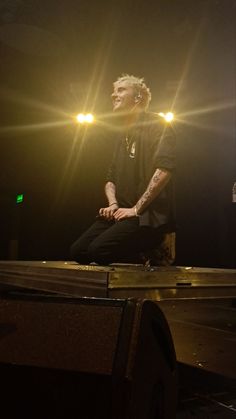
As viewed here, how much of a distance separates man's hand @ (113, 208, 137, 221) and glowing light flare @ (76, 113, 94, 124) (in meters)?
2.17

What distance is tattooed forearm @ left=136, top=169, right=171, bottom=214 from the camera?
2.01 metres

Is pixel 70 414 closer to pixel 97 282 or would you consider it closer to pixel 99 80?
pixel 97 282

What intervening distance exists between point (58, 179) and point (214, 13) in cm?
392

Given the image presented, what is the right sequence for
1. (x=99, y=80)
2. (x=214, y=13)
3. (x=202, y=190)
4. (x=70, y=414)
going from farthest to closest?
1. (x=202, y=190)
2. (x=99, y=80)
3. (x=214, y=13)
4. (x=70, y=414)

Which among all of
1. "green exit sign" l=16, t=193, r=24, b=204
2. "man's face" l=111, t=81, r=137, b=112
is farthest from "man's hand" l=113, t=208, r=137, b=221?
"green exit sign" l=16, t=193, r=24, b=204

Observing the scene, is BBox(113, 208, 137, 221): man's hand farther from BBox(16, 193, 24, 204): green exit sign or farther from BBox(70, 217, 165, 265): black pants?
BBox(16, 193, 24, 204): green exit sign

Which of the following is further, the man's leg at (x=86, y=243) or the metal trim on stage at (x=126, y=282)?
the man's leg at (x=86, y=243)

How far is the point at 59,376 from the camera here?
831 millimetres

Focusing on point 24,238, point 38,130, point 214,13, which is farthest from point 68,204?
point 214,13

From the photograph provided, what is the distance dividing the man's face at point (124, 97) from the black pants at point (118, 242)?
31.1 inches

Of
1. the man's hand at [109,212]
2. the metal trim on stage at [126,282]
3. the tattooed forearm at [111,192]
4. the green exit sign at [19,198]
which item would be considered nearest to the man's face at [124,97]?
the tattooed forearm at [111,192]

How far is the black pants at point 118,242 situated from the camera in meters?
1.94

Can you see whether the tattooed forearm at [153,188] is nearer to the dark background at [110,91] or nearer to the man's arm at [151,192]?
the man's arm at [151,192]

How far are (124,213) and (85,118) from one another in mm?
2518
